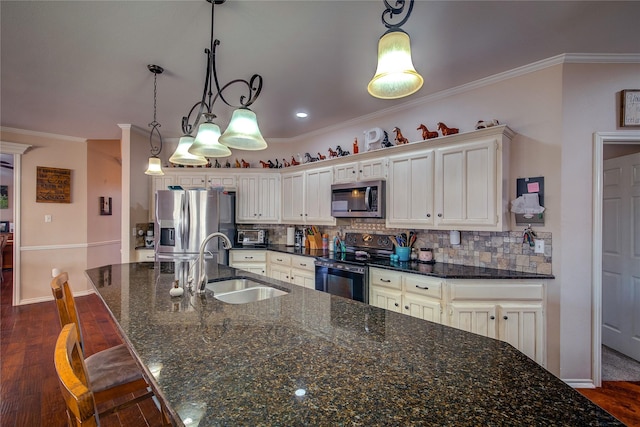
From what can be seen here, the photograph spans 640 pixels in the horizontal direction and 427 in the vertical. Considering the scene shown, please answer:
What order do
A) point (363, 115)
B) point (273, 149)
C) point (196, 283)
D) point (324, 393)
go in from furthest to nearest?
point (273, 149), point (363, 115), point (196, 283), point (324, 393)

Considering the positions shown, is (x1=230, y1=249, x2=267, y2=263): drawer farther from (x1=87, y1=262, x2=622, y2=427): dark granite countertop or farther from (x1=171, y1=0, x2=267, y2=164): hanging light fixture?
(x1=87, y1=262, x2=622, y2=427): dark granite countertop

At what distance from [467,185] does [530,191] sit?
50cm

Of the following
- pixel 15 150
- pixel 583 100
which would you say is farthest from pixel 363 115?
pixel 15 150

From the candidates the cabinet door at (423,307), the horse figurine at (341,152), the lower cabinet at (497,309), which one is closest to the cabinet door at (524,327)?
the lower cabinet at (497,309)

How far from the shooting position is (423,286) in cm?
267

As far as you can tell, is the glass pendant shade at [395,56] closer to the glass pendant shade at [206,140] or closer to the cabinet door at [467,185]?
the glass pendant shade at [206,140]

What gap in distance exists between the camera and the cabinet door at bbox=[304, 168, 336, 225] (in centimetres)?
402

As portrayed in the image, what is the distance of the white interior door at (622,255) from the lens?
2.94 m

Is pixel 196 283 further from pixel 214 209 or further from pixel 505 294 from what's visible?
pixel 214 209

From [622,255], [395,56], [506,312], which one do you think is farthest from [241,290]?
[622,255]

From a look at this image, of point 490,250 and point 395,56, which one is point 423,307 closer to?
point 490,250

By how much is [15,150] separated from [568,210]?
683 centimetres

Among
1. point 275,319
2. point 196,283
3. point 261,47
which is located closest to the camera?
point 275,319

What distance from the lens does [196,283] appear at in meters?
1.83
